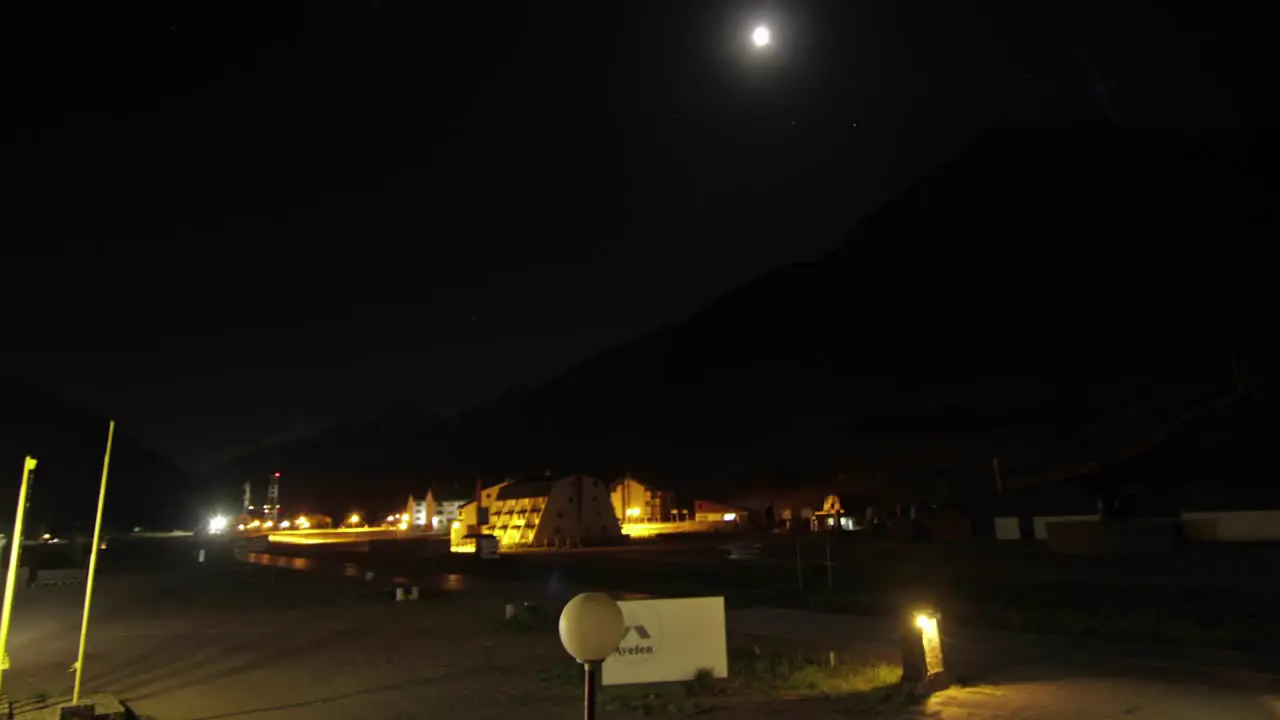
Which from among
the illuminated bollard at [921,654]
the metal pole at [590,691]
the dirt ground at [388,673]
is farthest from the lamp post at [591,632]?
the illuminated bollard at [921,654]

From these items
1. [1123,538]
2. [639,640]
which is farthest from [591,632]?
[1123,538]

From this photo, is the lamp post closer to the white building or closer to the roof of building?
the white building

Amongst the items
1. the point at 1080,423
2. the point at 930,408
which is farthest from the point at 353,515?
the point at 1080,423

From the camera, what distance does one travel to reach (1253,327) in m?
138

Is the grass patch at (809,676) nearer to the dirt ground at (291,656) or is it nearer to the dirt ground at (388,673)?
the dirt ground at (388,673)

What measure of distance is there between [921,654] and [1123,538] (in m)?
24.5

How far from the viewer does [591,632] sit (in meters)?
4.47

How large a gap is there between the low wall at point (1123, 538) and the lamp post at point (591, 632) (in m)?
30.0

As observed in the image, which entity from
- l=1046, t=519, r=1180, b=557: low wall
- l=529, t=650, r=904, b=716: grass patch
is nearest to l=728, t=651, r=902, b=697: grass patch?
l=529, t=650, r=904, b=716: grass patch

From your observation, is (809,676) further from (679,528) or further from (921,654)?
(679,528)

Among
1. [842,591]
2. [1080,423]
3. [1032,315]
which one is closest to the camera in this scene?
[842,591]

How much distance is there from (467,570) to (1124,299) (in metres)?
181

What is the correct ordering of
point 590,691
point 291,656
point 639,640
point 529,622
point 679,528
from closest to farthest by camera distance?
point 590,691 → point 639,640 → point 291,656 → point 529,622 → point 679,528

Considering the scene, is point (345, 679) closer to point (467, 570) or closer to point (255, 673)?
point (255, 673)
